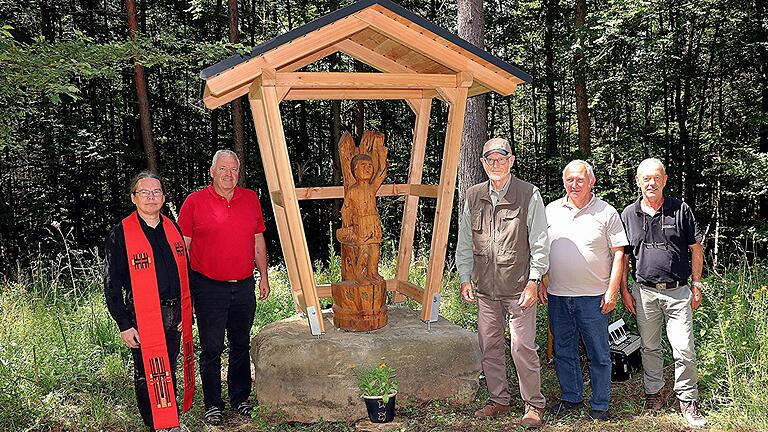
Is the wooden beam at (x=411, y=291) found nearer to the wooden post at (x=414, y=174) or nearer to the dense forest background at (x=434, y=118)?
the wooden post at (x=414, y=174)

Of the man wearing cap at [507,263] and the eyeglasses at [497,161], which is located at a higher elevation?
the eyeglasses at [497,161]

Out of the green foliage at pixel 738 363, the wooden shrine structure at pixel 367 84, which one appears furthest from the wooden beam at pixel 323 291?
the green foliage at pixel 738 363

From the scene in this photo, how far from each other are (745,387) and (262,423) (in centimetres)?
322

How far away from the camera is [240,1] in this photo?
1833 centimetres

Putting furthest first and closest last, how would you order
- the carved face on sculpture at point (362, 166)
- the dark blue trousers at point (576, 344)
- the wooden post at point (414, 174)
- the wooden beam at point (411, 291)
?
1. the wooden post at point (414, 174)
2. the wooden beam at point (411, 291)
3. the carved face on sculpture at point (362, 166)
4. the dark blue trousers at point (576, 344)

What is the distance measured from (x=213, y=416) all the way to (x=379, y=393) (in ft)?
4.12

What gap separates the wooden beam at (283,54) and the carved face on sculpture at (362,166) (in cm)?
87

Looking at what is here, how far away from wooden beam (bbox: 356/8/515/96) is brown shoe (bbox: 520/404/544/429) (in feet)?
7.70

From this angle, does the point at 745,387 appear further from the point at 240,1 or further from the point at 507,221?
the point at 240,1

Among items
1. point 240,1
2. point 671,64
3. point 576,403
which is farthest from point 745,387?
point 240,1

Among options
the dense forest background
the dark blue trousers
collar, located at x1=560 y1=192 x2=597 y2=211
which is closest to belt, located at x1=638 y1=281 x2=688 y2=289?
the dark blue trousers

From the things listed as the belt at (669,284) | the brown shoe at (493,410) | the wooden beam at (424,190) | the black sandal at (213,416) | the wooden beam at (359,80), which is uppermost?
the wooden beam at (359,80)

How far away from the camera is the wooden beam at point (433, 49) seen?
4453 mm

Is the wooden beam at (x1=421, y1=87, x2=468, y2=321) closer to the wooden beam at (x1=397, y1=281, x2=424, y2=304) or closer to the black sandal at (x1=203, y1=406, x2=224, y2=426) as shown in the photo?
the wooden beam at (x1=397, y1=281, x2=424, y2=304)
